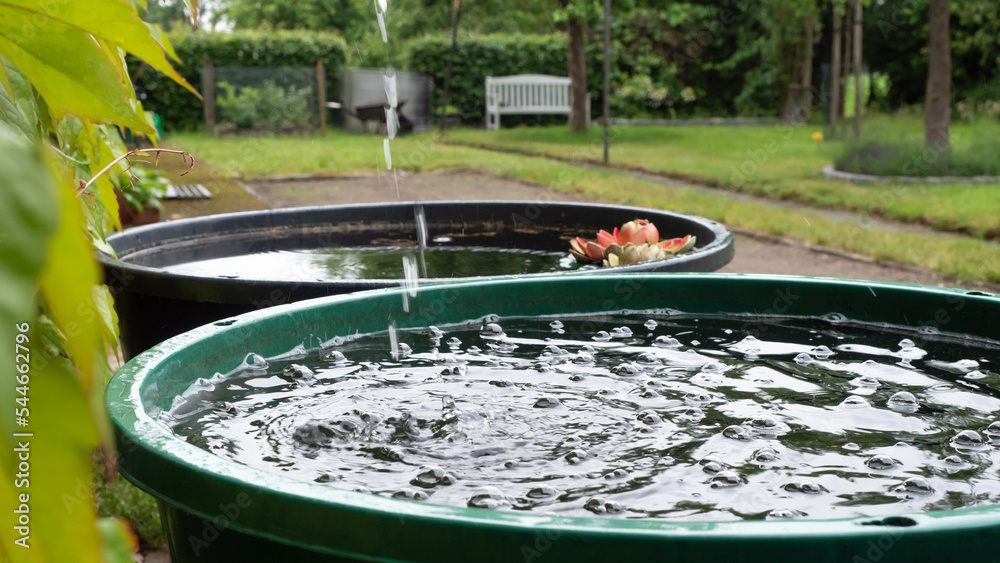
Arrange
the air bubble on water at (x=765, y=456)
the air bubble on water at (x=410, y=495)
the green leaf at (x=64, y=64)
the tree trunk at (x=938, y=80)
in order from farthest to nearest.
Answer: the tree trunk at (x=938, y=80) → the air bubble on water at (x=765, y=456) → the air bubble on water at (x=410, y=495) → the green leaf at (x=64, y=64)

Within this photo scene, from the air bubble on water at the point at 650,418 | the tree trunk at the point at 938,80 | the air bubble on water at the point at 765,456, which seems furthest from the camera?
the tree trunk at the point at 938,80

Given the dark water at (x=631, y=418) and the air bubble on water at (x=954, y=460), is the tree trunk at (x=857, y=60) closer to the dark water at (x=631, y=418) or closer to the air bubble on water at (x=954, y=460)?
the dark water at (x=631, y=418)

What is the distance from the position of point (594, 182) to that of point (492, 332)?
28.3 feet

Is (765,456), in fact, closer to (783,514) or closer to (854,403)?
(783,514)

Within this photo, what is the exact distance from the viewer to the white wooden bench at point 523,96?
21.9 metres

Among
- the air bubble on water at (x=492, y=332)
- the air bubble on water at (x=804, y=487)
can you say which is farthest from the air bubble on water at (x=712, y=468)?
the air bubble on water at (x=492, y=332)

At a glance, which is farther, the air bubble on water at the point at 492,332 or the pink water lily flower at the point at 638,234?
the pink water lily flower at the point at 638,234

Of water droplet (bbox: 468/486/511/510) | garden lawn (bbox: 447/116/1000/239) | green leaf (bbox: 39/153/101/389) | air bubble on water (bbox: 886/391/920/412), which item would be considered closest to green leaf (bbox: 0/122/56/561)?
green leaf (bbox: 39/153/101/389)

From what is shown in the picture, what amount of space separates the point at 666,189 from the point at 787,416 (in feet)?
29.1

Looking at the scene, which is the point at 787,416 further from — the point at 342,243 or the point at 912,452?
the point at 342,243

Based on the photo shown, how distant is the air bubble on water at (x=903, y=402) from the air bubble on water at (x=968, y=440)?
0.16 m

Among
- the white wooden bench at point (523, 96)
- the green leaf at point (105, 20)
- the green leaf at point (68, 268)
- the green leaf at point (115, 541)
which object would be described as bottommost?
the green leaf at point (115, 541)

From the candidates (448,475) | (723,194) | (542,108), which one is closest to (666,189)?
(723,194)

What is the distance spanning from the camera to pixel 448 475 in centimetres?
141
